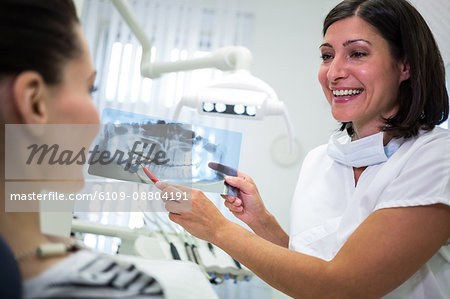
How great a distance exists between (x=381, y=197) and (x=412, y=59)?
1.31 feet

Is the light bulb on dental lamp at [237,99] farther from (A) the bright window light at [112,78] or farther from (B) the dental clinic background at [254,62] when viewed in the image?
(A) the bright window light at [112,78]

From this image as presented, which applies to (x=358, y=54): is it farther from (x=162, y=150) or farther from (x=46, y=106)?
(x=46, y=106)

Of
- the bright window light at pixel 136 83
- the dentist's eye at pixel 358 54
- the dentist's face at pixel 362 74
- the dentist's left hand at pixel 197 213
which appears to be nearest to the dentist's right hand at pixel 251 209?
the dentist's left hand at pixel 197 213

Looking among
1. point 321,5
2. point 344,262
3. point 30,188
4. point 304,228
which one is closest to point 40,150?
point 30,188

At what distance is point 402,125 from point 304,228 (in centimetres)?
38

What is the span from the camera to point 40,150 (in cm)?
53

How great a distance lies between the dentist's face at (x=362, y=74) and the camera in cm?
107

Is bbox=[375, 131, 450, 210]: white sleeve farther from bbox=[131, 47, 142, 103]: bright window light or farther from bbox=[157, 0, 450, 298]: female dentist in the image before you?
bbox=[131, 47, 142, 103]: bright window light

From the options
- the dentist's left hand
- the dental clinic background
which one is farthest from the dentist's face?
the dental clinic background

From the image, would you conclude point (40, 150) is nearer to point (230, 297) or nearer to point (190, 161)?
point (190, 161)

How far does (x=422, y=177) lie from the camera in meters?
0.87

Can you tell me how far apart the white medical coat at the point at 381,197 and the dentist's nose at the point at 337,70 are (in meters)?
0.25

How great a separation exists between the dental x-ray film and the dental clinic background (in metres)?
2.19

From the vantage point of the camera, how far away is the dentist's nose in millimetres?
1102
